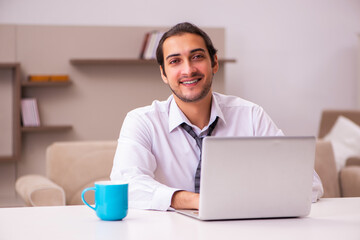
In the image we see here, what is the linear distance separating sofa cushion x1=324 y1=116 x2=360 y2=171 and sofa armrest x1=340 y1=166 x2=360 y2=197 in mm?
881

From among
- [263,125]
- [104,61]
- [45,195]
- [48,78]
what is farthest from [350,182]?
[48,78]

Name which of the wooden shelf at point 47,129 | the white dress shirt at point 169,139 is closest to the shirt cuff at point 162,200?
the white dress shirt at point 169,139

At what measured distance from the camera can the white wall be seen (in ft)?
17.0

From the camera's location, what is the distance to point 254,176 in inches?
50.7

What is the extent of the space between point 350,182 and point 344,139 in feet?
4.55

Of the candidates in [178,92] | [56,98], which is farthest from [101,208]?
[56,98]

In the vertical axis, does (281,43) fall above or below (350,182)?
above

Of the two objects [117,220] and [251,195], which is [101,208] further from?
[251,195]

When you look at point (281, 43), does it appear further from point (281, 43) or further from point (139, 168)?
point (139, 168)

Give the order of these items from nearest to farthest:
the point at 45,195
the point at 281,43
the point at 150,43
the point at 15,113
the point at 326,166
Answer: the point at 45,195, the point at 326,166, the point at 15,113, the point at 150,43, the point at 281,43

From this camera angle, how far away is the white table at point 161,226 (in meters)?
1.18

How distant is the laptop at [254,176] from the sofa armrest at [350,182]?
5.39 ft

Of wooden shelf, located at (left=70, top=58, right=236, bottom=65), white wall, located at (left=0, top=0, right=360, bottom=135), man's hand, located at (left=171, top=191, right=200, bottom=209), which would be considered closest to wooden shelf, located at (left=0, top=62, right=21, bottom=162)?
wooden shelf, located at (left=70, top=58, right=236, bottom=65)
